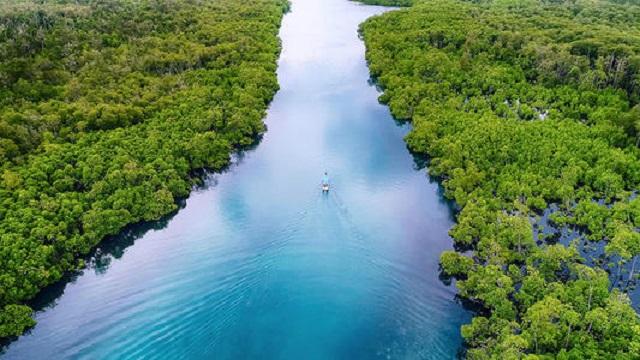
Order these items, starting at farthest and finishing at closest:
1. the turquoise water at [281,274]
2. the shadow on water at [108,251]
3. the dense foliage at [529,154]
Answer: the shadow on water at [108,251], the turquoise water at [281,274], the dense foliage at [529,154]

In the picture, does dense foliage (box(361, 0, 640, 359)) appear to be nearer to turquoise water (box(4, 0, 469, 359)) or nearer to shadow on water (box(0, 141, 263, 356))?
turquoise water (box(4, 0, 469, 359))

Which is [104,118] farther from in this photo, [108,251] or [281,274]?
[281,274]

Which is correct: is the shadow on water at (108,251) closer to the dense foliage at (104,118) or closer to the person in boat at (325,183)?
the dense foliage at (104,118)

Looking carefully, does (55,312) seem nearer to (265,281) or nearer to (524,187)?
(265,281)

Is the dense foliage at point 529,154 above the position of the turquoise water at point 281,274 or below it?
above

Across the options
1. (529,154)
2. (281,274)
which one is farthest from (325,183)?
(529,154)

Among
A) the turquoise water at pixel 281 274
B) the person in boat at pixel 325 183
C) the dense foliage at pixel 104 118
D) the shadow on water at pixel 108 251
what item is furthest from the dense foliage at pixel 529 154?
the shadow on water at pixel 108 251
